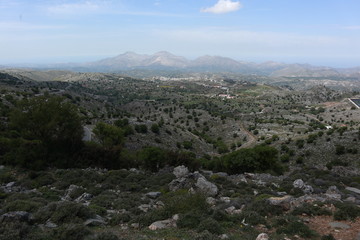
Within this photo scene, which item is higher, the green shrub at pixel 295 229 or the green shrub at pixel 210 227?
the green shrub at pixel 210 227

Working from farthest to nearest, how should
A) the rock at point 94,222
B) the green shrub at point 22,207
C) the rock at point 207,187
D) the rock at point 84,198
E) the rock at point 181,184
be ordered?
the rock at point 181,184
the rock at point 207,187
the rock at point 84,198
the green shrub at point 22,207
the rock at point 94,222

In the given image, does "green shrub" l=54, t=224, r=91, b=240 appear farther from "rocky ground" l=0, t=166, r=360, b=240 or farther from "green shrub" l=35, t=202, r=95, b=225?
"green shrub" l=35, t=202, r=95, b=225

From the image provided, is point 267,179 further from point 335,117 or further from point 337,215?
point 335,117

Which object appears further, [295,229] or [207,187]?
[207,187]

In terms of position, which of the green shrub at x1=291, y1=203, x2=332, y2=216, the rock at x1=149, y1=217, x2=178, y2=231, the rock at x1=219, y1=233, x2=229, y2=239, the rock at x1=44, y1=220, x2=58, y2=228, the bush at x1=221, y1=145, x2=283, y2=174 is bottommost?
the bush at x1=221, y1=145, x2=283, y2=174

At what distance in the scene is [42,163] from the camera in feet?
72.8

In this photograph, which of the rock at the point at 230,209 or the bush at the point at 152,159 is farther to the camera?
the bush at the point at 152,159

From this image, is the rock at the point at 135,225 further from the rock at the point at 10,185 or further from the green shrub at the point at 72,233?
the rock at the point at 10,185

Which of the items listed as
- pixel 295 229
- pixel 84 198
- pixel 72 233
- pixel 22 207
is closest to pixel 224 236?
pixel 295 229

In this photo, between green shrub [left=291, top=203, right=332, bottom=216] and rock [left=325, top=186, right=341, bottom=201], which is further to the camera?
rock [left=325, top=186, right=341, bottom=201]

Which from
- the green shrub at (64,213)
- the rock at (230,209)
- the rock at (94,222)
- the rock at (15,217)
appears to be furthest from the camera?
the rock at (230,209)

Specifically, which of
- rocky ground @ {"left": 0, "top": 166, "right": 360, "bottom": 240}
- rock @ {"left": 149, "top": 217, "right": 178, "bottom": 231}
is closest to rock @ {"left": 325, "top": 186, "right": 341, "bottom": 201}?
rocky ground @ {"left": 0, "top": 166, "right": 360, "bottom": 240}

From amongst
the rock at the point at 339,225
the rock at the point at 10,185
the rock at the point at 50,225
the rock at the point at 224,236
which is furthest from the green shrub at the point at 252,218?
the rock at the point at 10,185

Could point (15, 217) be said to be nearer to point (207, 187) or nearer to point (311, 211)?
point (207, 187)
